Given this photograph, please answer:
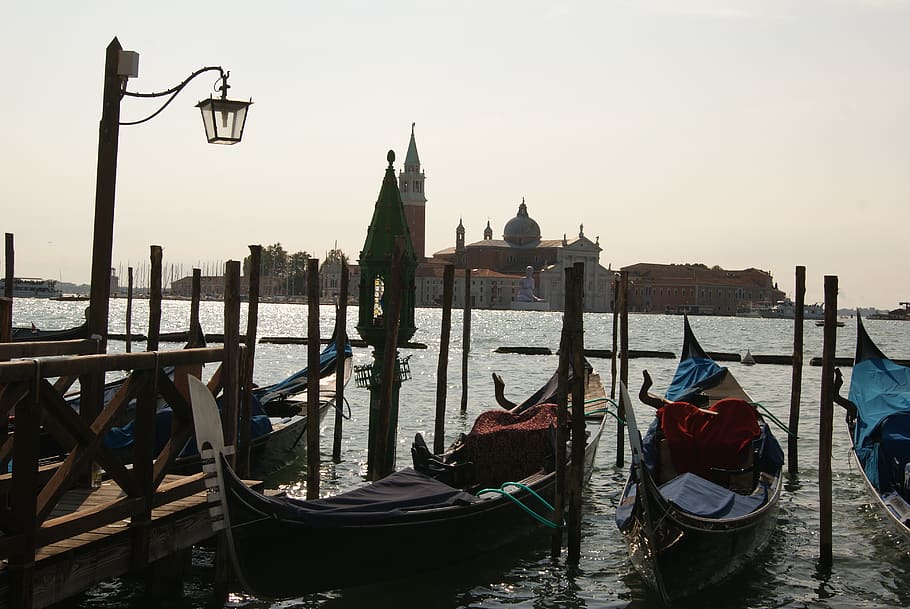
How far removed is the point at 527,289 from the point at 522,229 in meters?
8.80

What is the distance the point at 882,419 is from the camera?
21.6ft

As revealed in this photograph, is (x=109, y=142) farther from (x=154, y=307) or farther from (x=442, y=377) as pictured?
(x=442, y=377)

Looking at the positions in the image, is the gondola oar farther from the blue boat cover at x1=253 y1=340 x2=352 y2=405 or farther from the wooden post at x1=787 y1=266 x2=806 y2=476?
the blue boat cover at x1=253 y1=340 x2=352 y2=405

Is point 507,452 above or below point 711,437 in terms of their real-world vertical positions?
below

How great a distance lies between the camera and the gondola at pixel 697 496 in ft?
16.1

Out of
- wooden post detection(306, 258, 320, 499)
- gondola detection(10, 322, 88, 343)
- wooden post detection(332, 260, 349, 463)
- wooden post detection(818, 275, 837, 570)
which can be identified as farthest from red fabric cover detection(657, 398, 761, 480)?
gondola detection(10, 322, 88, 343)

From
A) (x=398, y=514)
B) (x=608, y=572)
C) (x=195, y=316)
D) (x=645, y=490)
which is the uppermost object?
(x=195, y=316)

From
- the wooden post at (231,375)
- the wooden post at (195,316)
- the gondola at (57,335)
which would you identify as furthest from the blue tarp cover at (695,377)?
the gondola at (57,335)

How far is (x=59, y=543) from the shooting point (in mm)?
3674

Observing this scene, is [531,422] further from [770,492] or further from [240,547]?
[240,547]

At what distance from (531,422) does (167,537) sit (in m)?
2.89

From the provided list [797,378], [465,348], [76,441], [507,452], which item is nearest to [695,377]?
[797,378]

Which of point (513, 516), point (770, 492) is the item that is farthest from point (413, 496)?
point (770, 492)

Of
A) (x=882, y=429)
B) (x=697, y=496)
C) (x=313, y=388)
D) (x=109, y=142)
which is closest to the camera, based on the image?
(x=109, y=142)
